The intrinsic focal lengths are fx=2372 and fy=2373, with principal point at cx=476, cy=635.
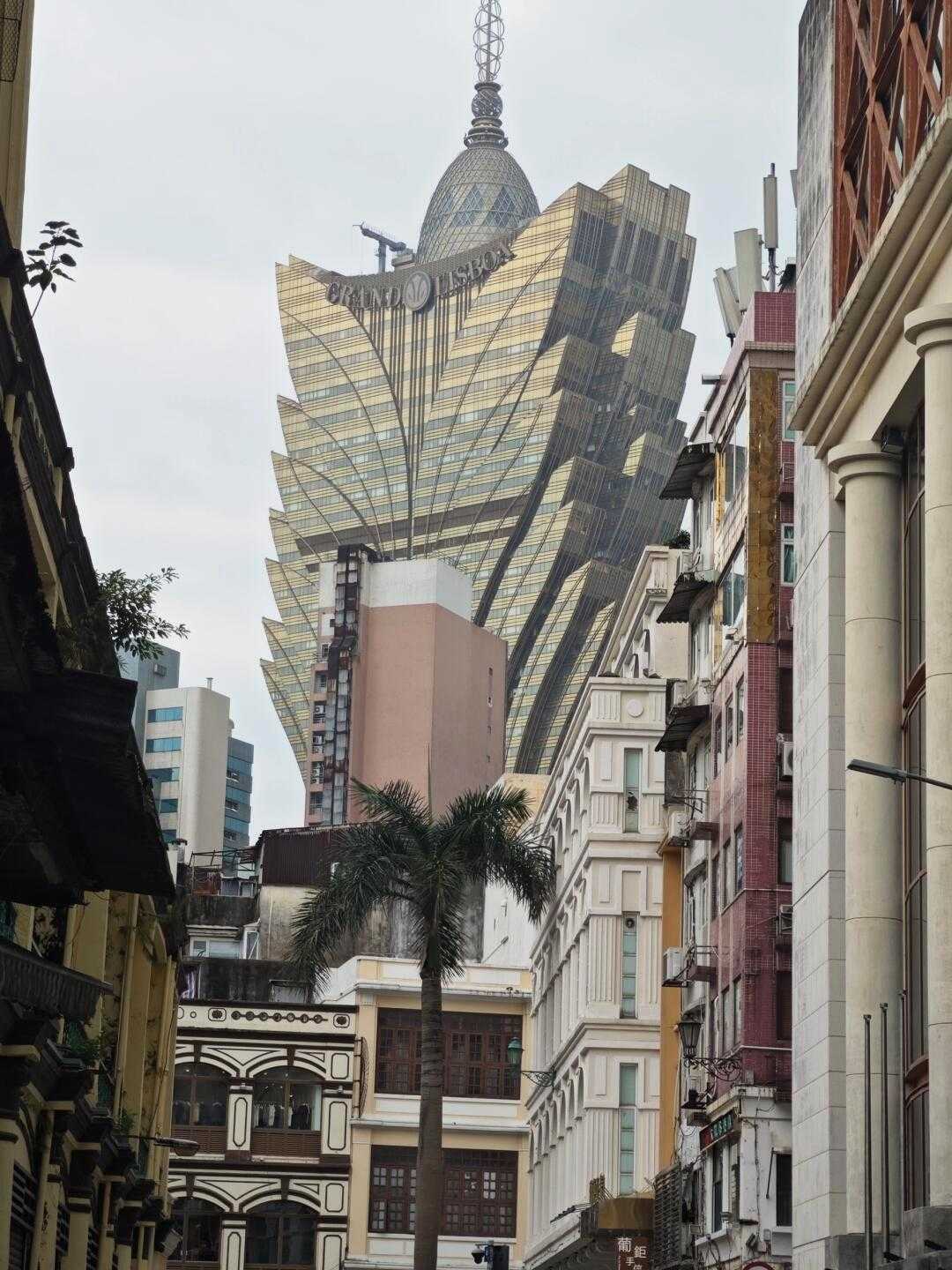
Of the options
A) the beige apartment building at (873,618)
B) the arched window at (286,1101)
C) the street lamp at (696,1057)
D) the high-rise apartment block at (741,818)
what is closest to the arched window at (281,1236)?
the arched window at (286,1101)

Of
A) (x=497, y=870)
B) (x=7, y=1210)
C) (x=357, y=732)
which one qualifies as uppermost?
(x=357, y=732)

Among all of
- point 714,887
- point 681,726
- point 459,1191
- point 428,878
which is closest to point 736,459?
point 681,726

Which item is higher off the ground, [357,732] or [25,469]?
[357,732]

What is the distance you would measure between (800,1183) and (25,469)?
1889cm

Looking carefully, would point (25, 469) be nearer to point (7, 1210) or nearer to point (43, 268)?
point (43, 268)

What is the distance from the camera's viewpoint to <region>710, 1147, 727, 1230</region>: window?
49.8 meters

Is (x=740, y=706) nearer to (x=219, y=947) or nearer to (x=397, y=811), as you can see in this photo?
(x=397, y=811)

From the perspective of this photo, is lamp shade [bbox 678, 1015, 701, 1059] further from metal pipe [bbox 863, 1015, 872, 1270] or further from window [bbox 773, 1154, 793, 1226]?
metal pipe [bbox 863, 1015, 872, 1270]

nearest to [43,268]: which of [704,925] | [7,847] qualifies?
[7,847]

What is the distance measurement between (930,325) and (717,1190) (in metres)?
25.8

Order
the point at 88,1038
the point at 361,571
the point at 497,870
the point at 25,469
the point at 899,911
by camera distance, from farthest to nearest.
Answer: the point at 361,571 → the point at 497,870 → the point at 899,911 → the point at 88,1038 → the point at 25,469

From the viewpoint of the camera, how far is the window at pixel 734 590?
51219 mm

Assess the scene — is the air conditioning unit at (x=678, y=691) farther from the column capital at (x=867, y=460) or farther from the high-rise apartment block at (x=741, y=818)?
A: the column capital at (x=867, y=460)

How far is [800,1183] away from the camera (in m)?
36.4
